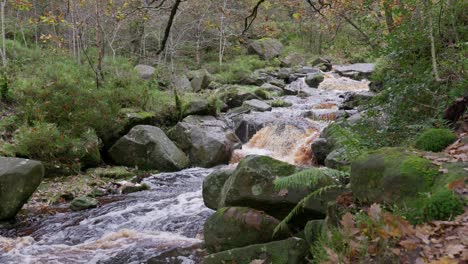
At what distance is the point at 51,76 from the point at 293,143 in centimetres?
756

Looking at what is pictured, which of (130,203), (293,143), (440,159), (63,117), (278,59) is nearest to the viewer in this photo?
(440,159)

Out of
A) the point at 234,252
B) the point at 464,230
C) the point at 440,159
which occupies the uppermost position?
the point at 440,159

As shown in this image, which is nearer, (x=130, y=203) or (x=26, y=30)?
(x=130, y=203)

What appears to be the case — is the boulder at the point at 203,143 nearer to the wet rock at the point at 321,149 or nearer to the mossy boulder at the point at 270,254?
the wet rock at the point at 321,149

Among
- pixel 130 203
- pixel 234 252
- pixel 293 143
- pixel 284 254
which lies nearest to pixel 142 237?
pixel 130 203

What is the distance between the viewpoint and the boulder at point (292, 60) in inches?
1130

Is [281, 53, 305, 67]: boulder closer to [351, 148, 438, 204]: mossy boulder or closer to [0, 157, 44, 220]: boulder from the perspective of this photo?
[0, 157, 44, 220]: boulder

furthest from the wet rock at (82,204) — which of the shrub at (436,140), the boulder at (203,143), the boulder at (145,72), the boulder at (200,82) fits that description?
the boulder at (200,82)

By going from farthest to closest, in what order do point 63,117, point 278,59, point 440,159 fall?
point 278,59, point 63,117, point 440,159

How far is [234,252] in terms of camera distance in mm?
4773

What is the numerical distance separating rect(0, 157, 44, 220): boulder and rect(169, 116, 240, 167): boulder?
5190mm

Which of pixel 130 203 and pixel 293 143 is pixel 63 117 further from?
pixel 293 143

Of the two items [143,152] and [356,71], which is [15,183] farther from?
[356,71]

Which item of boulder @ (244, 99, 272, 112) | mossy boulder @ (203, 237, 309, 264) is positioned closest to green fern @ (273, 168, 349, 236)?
mossy boulder @ (203, 237, 309, 264)
